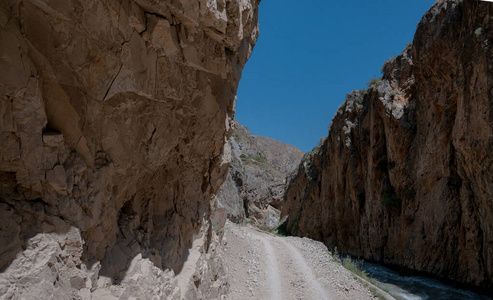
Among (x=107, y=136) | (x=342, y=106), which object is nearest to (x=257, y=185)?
(x=342, y=106)

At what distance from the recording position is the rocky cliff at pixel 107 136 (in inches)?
130

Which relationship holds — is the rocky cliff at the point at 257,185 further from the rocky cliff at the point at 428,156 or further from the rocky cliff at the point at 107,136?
the rocky cliff at the point at 107,136

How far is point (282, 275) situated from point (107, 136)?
1015 centimetres

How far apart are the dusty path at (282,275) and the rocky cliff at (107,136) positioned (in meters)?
4.39

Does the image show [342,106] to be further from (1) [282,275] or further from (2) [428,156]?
(1) [282,275]

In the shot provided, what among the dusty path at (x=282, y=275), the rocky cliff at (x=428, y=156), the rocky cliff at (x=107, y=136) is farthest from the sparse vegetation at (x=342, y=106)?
the rocky cliff at (x=107, y=136)

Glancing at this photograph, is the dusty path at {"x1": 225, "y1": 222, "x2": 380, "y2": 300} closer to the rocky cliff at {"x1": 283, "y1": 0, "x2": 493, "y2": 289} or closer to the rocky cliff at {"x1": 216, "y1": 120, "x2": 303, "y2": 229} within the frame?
the rocky cliff at {"x1": 283, "y1": 0, "x2": 493, "y2": 289}

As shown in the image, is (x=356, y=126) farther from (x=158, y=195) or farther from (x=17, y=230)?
(x=17, y=230)

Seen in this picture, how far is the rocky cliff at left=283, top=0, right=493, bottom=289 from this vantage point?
1276cm

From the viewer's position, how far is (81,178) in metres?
4.08

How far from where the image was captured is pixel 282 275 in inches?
488

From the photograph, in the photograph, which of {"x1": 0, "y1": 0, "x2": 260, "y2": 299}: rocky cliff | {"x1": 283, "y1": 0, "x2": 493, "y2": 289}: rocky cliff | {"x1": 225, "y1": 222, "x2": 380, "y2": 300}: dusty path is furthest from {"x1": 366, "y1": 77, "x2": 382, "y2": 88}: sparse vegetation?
{"x1": 0, "y1": 0, "x2": 260, "y2": 299}: rocky cliff

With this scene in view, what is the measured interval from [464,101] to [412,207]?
23.9 ft

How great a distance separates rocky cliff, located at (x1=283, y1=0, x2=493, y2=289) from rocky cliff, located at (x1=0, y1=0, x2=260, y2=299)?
38.3ft
